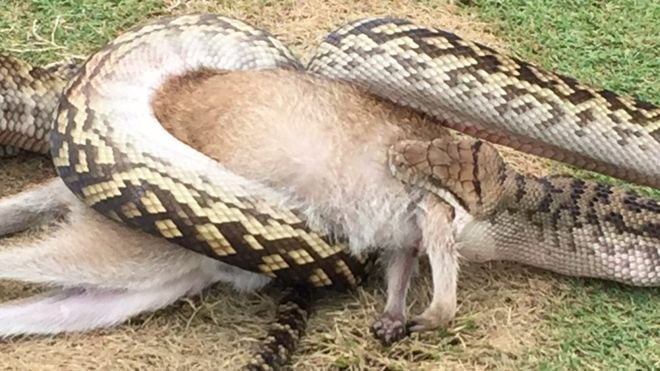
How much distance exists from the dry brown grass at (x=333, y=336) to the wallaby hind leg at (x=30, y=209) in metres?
0.27

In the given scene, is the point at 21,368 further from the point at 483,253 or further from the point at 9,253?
the point at 483,253

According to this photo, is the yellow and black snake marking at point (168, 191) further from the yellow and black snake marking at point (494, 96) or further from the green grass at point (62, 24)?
the green grass at point (62, 24)

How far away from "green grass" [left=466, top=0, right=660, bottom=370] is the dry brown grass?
93 mm

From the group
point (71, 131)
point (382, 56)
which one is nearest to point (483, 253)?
point (382, 56)

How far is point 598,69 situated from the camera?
4.90 m

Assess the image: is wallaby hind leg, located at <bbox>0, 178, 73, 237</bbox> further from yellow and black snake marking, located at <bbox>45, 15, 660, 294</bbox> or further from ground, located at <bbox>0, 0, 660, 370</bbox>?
yellow and black snake marking, located at <bbox>45, 15, 660, 294</bbox>

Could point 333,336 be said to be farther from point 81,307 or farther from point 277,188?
point 81,307

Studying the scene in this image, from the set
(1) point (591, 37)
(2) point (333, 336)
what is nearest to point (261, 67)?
(2) point (333, 336)

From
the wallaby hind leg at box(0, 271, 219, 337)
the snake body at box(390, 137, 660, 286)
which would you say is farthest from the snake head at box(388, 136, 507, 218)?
the wallaby hind leg at box(0, 271, 219, 337)

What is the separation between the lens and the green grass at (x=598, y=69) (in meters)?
3.59

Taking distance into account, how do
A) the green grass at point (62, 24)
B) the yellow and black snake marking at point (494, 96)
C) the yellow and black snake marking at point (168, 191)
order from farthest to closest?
the green grass at point (62, 24) → the yellow and black snake marking at point (494, 96) → the yellow and black snake marking at point (168, 191)

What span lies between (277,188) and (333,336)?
457 mm

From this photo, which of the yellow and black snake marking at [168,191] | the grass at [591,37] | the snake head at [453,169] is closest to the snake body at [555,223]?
the snake head at [453,169]

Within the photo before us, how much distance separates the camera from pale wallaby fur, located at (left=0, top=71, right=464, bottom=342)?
11.6 ft
